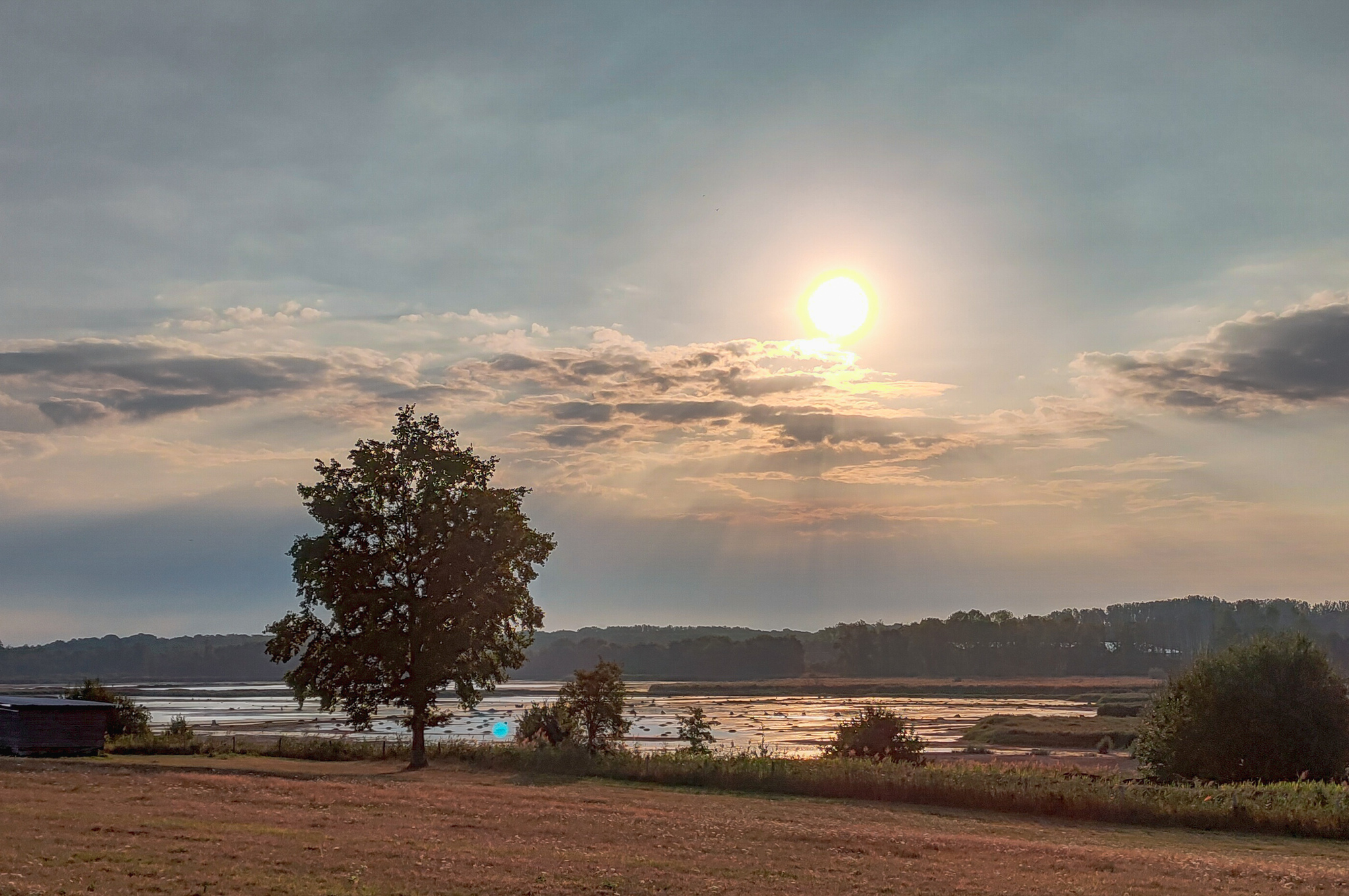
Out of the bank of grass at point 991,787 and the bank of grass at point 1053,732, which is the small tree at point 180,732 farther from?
the bank of grass at point 1053,732

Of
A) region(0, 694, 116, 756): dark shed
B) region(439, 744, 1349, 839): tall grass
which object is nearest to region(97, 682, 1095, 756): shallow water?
region(439, 744, 1349, 839): tall grass

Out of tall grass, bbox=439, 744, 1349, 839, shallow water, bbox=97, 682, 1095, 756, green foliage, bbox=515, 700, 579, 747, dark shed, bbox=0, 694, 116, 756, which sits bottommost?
shallow water, bbox=97, 682, 1095, 756

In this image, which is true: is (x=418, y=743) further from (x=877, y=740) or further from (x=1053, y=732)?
(x=1053, y=732)

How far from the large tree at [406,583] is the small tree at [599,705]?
15.0 ft

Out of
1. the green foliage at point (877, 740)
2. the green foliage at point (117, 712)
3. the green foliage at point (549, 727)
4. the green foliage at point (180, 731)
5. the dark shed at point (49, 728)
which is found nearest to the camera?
the dark shed at point (49, 728)

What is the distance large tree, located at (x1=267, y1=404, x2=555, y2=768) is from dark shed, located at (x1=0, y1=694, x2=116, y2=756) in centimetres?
876

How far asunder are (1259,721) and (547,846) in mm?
38934

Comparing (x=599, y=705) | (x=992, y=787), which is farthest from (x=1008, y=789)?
(x=599, y=705)

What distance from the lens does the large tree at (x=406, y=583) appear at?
4916 centimetres

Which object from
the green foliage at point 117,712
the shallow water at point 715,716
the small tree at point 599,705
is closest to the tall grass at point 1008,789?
the small tree at point 599,705

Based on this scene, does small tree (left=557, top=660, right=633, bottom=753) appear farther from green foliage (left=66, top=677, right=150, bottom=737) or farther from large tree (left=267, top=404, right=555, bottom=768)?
green foliage (left=66, top=677, right=150, bottom=737)

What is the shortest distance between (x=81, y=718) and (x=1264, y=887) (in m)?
48.5

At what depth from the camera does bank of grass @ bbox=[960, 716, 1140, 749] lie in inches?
3622

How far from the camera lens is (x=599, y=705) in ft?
176
